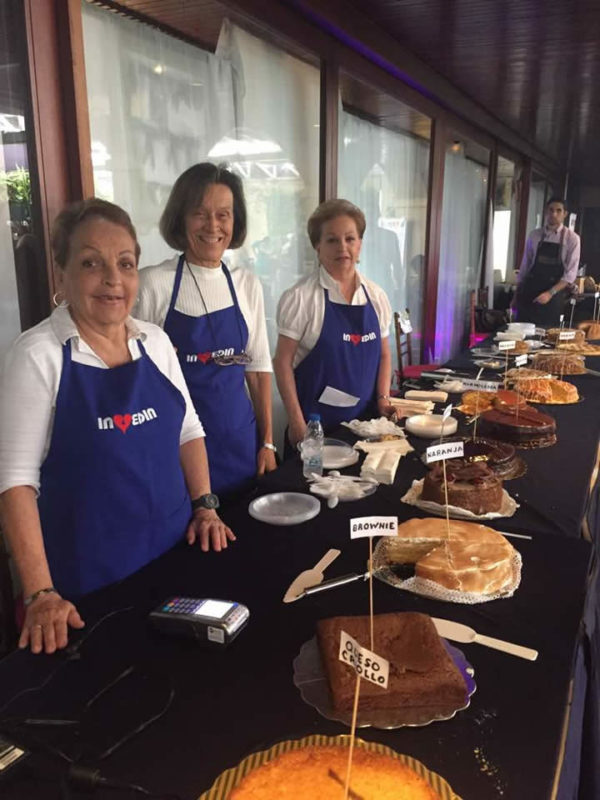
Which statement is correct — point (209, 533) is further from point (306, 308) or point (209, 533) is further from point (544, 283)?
point (544, 283)

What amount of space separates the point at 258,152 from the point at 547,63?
311 cm

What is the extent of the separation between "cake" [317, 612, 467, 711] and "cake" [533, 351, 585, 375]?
2.73 m

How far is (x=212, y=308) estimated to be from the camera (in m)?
2.24

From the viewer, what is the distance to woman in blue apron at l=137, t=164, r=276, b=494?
216cm

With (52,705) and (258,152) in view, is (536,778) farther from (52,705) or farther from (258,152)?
(258,152)

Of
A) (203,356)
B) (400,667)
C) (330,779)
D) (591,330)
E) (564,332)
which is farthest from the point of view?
(591,330)

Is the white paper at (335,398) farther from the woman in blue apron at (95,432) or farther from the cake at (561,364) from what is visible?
the cake at (561,364)

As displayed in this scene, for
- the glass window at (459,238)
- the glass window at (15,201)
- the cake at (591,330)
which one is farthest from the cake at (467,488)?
the glass window at (459,238)

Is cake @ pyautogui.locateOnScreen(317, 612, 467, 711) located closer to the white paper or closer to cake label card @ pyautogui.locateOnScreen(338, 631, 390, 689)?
cake label card @ pyautogui.locateOnScreen(338, 631, 390, 689)

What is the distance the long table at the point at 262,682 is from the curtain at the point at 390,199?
3.92 meters

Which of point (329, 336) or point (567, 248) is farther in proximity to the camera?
point (567, 248)

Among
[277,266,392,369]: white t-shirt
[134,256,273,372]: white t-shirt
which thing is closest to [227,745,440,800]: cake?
[134,256,273,372]: white t-shirt

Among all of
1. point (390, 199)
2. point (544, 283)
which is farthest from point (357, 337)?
point (544, 283)

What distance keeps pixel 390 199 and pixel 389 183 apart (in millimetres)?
145
